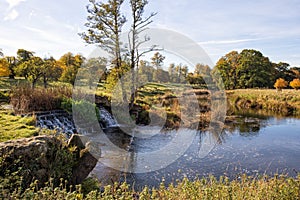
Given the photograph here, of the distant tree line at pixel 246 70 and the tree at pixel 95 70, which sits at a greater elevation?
the distant tree line at pixel 246 70

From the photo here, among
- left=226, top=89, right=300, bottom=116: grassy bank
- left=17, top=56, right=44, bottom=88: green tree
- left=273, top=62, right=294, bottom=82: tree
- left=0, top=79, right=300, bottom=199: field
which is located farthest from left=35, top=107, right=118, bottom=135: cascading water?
left=273, top=62, right=294, bottom=82: tree

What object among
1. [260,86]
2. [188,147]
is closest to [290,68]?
[260,86]

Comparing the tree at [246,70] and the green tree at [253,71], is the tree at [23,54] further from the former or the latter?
the green tree at [253,71]

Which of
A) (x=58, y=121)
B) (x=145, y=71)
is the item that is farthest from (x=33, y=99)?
(x=145, y=71)

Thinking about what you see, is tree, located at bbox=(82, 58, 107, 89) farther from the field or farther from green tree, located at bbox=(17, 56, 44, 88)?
green tree, located at bbox=(17, 56, 44, 88)

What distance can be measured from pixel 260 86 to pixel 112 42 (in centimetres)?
2592

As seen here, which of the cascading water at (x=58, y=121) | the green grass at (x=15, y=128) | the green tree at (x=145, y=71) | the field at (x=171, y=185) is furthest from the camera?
the green tree at (x=145, y=71)

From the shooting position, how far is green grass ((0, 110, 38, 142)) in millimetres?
5480

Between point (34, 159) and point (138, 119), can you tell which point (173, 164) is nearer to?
point (34, 159)

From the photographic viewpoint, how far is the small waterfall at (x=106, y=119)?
11269 millimetres

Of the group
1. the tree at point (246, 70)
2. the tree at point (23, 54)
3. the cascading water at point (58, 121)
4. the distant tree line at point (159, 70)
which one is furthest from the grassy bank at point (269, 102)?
the tree at point (23, 54)

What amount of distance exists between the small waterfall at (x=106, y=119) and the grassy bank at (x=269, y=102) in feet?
43.7

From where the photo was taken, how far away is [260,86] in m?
33.1

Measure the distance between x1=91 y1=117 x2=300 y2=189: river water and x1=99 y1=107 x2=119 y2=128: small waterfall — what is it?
0.84 meters
